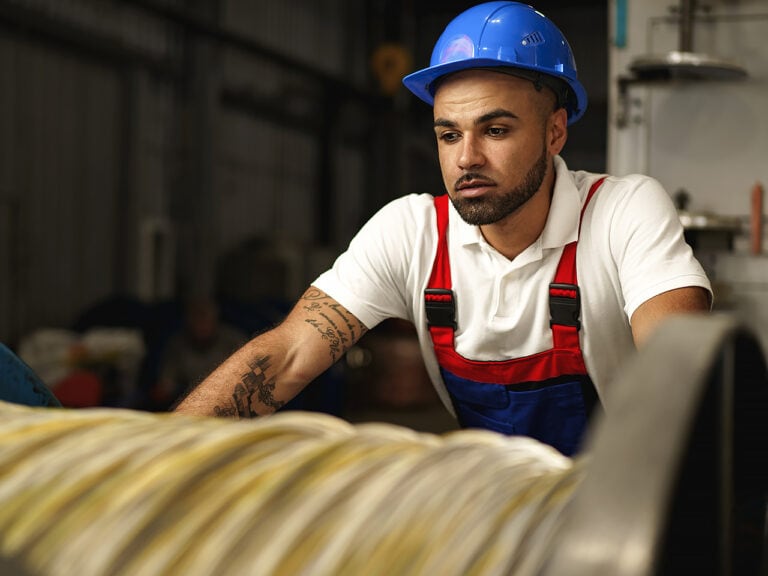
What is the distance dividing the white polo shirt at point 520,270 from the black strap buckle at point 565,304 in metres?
0.02

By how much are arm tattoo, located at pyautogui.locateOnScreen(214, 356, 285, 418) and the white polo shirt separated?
29cm

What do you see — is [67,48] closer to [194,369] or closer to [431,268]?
[194,369]

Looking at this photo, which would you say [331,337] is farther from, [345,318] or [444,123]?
[444,123]

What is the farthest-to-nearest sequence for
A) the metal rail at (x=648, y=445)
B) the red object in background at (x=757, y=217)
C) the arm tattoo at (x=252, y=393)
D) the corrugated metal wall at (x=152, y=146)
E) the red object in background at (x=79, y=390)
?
the corrugated metal wall at (x=152, y=146) < the red object in background at (x=79, y=390) < the red object in background at (x=757, y=217) < the arm tattoo at (x=252, y=393) < the metal rail at (x=648, y=445)

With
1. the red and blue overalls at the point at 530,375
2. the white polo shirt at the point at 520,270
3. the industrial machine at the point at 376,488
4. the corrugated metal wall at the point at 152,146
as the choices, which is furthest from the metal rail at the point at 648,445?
the corrugated metal wall at the point at 152,146

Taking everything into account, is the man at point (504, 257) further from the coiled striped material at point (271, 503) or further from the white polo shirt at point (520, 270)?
the coiled striped material at point (271, 503)

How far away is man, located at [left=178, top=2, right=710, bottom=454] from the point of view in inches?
62.1

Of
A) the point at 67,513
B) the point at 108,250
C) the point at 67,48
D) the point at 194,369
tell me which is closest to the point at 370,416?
the point at 194,369

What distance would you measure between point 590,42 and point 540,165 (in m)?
9.85

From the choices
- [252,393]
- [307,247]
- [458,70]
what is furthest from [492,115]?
[307,247]

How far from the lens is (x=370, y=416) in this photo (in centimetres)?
667

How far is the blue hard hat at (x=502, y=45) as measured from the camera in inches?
63.2

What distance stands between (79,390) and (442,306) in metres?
3.60

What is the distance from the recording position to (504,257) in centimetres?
169
